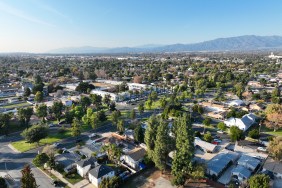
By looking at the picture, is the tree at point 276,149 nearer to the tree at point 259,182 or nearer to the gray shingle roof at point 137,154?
the tree at point 259,182

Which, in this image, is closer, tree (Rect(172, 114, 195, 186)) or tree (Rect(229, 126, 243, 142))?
tree (Rect(172, 114, 195, 186))

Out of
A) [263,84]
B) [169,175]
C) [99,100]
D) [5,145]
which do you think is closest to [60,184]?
[169,175]

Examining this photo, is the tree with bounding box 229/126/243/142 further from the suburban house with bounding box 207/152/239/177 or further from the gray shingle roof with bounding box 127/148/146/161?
the gray shingle roof with bounding box 127/148/146/161

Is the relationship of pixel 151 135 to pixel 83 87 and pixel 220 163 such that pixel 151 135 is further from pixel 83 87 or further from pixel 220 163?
pixel 83 87

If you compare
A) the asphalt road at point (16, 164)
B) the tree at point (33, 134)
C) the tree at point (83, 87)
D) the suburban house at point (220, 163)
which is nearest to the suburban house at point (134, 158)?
the suburban house at point (220, 163)

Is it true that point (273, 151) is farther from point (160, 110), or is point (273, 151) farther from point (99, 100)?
point (99, 100)

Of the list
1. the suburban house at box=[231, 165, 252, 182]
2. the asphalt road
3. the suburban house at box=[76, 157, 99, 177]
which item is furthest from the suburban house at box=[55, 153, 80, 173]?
the suburban house at box=[231, 165, 252, 182]

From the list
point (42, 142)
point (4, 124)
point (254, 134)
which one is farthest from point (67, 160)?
point (254, 134)

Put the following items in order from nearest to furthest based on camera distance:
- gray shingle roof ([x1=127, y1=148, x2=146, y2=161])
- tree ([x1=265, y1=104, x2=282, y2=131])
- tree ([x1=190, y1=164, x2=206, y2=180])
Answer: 1. tree ([x1=190, y1=164, x2=206, y2=180])
2. gray shingle roof ([x1=127, y1=148, x2=146, y2=161])
3. tree ([x1=265, y1=104, x2=282, y2=131])
